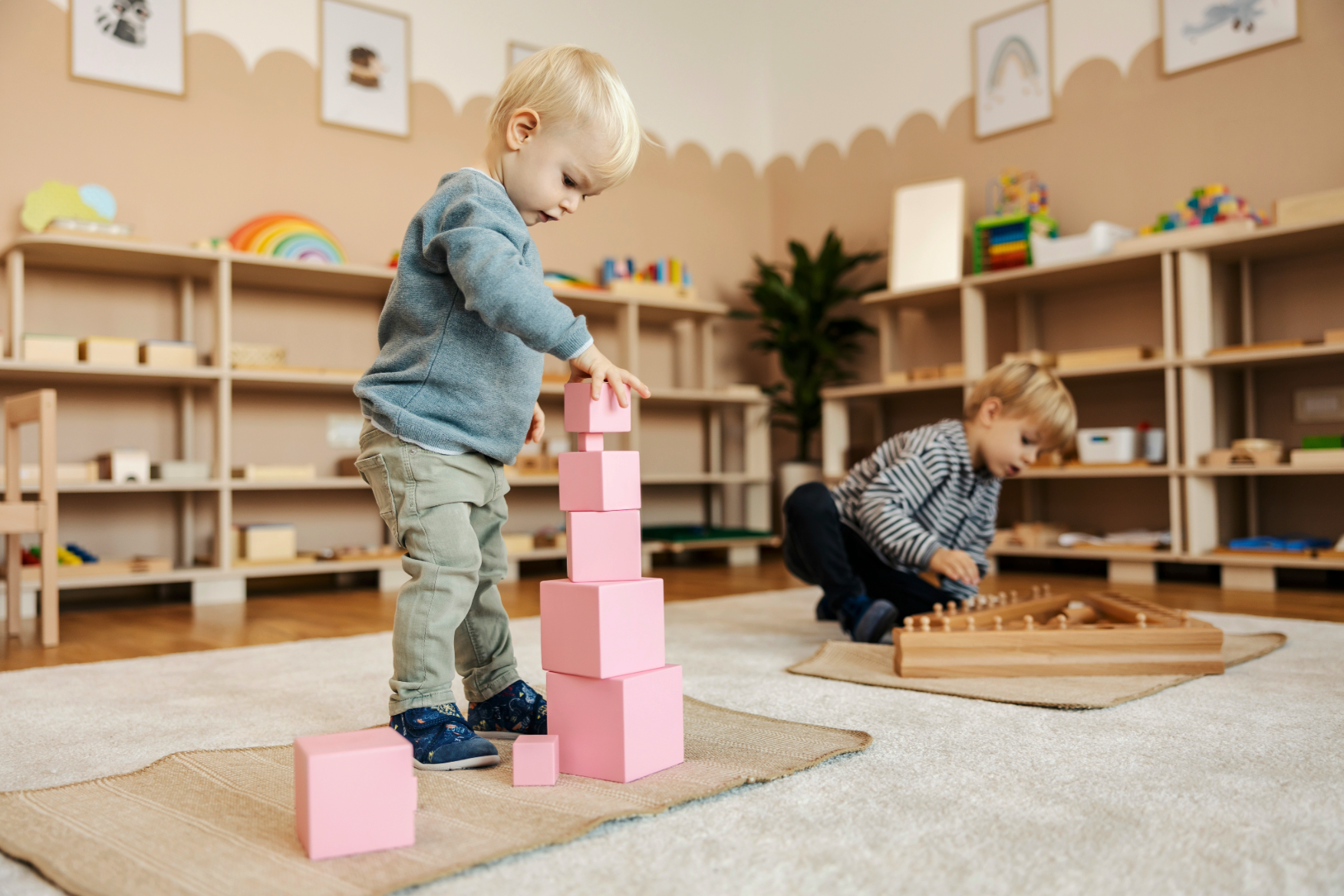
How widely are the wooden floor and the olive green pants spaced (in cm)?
96

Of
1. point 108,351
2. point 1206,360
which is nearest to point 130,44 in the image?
point 108,351

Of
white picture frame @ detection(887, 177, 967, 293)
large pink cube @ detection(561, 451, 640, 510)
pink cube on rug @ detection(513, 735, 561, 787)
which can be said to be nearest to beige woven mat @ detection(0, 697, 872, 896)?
pink cube on rug @ detection(513, 735, 561, 787)

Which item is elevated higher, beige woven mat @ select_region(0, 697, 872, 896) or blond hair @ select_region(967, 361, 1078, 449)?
blond hair @ select_region(967, 361, 1078, 449)

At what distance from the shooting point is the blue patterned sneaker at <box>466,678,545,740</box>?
127 centimetres

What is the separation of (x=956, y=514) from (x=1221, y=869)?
1.28 metres

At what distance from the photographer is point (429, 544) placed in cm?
116

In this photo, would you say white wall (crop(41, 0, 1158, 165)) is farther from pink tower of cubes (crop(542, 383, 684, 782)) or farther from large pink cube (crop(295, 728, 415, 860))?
large pink cube (crop(295, 728, 415, 860))

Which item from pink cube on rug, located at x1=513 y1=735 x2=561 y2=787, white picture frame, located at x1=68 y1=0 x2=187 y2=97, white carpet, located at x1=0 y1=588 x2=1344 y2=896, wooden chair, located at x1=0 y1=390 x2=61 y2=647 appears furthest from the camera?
white picture frame, located at x1=68 y1=0 x2=187 y2=97

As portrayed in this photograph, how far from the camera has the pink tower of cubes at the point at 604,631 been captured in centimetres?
104

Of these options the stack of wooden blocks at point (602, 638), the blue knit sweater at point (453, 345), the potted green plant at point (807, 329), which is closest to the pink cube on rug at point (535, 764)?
the stack of wooden blocks at point (602, 638)

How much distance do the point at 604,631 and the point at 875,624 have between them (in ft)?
3.29

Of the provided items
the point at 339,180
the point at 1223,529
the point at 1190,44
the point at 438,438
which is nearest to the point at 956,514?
the point at 438,438

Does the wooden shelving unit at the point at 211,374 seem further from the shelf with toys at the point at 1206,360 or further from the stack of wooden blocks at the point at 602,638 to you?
the stack of wooden blocks at the point at 602,638

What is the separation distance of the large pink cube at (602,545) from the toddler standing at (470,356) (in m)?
0.15
